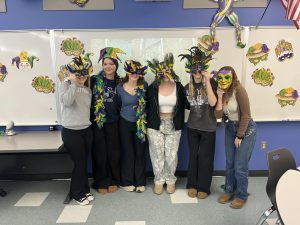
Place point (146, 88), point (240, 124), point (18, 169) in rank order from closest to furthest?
point (240, 124) < point (146, 88) < point (18, 169)

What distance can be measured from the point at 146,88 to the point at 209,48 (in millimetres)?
877

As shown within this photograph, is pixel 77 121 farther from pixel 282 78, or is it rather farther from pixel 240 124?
pixel 282 78

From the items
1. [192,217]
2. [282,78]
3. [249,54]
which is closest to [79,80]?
[192,217]

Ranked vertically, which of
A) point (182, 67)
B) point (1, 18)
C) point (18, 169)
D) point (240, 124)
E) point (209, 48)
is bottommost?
point (18, 169)

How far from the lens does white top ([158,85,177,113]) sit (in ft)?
8.81

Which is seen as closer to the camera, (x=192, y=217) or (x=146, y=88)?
(x=192, y=217)

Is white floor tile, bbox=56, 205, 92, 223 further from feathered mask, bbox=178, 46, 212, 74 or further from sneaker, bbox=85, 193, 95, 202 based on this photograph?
feathered mask, bbox=178, 46, 212, 74

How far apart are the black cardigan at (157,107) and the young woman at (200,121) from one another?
0.08 metres

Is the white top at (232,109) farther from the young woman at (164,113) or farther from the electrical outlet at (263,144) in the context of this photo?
the electrical outlet at (263,144)

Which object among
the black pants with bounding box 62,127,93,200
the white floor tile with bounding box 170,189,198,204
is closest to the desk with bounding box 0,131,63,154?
the black pants with bounding box 62,127,93,200

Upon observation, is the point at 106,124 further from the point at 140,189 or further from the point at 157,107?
the point at 140,189

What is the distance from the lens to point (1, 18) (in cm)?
289

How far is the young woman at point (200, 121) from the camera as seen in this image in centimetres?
253

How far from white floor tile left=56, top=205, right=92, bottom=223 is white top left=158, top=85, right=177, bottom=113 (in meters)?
1.28
